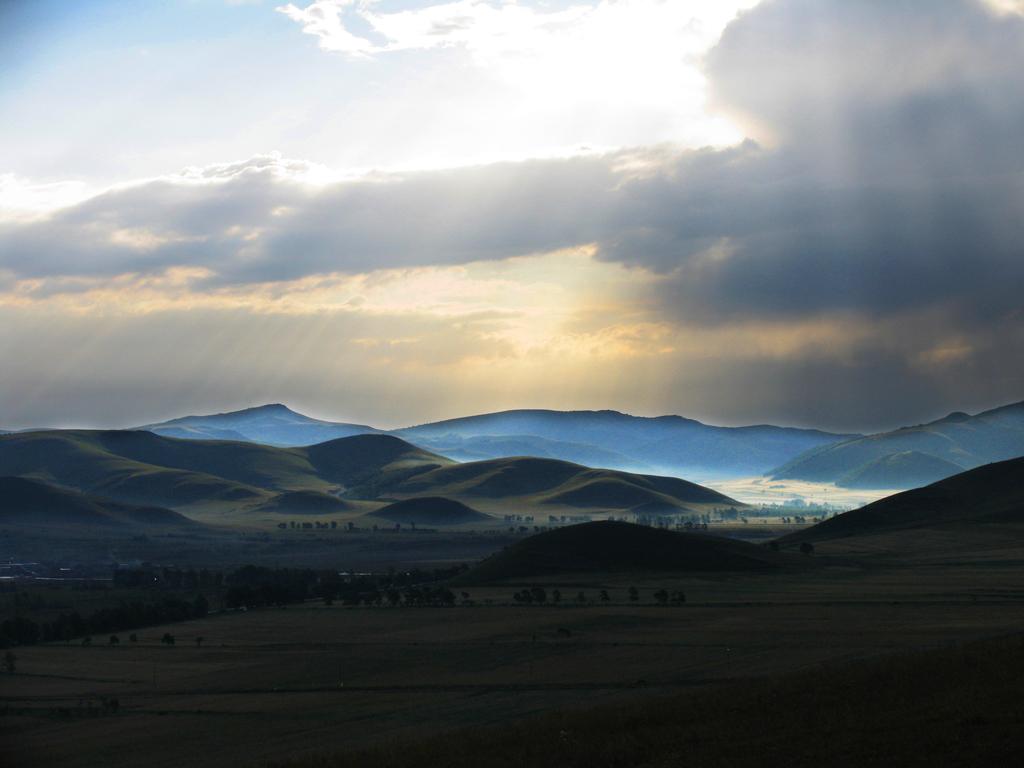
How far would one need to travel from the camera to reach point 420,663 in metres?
94.9

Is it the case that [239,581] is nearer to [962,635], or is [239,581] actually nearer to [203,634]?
[203,634]

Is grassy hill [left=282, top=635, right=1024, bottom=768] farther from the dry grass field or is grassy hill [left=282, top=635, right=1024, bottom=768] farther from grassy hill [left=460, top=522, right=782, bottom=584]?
grassy hill [left=460, top=522, right=782, bottom=584]

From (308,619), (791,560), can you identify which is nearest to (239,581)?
(308,619)

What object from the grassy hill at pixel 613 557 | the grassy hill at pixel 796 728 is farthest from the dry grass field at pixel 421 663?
the grassy hill at pixel 613 557

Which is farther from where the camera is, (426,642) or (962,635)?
(426,642)

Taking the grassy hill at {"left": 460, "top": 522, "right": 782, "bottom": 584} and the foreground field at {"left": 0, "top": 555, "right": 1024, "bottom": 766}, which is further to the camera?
the grassy hill at {"left": 460, "top": 522, "right": 782, "bottom": 584}

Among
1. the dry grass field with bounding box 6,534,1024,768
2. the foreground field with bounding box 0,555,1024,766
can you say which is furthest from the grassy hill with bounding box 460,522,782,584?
the foreground field with bounding box 0,555,1024,766

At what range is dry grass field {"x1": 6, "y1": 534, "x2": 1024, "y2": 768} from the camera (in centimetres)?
6731

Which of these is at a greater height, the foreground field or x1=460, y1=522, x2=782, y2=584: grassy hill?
x1=460, y1=522, x2=782, y2=584: grassy hill

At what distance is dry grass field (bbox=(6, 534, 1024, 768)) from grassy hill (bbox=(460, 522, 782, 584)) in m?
28.6

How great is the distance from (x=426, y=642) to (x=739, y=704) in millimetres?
61794

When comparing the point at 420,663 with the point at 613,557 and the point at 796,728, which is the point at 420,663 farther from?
the point at 613,557

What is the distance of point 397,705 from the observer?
7450 cm

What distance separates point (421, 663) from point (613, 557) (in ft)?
321
